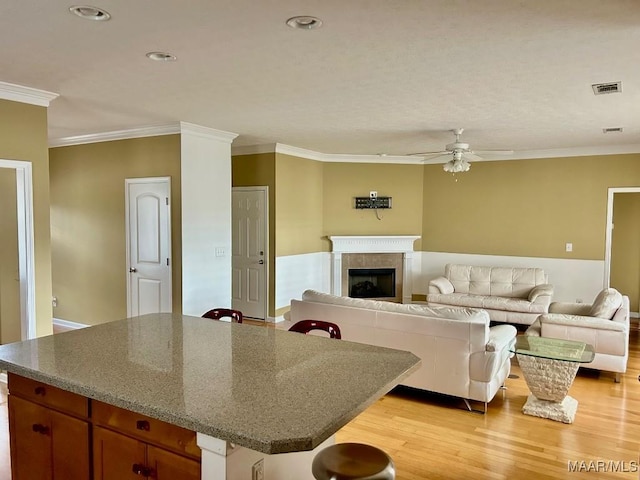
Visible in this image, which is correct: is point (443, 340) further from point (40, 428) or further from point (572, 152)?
point (572, 152)

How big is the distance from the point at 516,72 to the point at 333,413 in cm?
294

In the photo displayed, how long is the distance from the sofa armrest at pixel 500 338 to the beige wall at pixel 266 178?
12.0ft

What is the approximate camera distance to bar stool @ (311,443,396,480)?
59.1 inches

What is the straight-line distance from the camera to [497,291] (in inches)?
280

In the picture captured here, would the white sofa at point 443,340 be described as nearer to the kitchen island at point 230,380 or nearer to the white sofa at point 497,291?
the kitchen island at point 230,380

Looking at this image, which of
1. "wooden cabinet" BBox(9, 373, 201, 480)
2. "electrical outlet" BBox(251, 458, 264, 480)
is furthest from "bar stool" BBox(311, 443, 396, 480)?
"wooden cabinet" BBox(9, 373, 201, 480)

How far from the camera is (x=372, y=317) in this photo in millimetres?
4129

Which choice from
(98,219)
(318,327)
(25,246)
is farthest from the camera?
(98,219)

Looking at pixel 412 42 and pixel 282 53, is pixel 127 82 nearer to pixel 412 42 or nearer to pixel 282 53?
pixel 282 53

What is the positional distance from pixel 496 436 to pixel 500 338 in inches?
31.9

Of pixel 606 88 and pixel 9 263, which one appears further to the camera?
pixel 9 263

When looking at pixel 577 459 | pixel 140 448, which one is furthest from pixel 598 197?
pixel 140 448

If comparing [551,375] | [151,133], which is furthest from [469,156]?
[151,133]

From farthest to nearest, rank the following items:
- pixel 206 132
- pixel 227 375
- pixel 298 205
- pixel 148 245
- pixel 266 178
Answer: pixel 298 205 < pixel 266 178 < pixel 148 245 < pixel 206 132 < pixel 227 375
